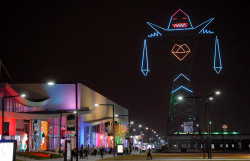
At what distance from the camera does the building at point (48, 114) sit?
70438mm

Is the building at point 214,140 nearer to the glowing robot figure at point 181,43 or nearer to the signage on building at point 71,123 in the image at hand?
the glowing robot figure at point 181,43

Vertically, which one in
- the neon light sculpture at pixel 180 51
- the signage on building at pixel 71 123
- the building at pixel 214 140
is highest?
the neon light sculpture at pixel 180 51

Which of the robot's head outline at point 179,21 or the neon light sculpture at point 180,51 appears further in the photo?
the neon light sculpture at point 180,51

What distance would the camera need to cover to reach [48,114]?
7588cm

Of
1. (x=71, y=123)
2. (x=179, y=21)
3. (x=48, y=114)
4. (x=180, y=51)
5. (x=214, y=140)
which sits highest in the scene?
(x=179, y=21)

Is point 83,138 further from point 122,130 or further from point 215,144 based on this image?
point 215,144

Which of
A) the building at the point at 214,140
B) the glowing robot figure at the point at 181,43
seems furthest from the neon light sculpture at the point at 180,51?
the building at the point at 214,140

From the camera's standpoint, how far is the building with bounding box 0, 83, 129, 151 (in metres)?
70.4

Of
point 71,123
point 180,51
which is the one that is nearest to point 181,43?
point 180,51

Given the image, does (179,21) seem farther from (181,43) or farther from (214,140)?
(214,140)

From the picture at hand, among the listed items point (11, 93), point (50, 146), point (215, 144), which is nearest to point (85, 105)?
point (50, 146)

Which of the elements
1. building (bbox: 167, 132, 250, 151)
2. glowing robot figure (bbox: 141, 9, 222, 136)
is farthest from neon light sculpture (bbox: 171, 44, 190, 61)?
building (bbox: 167, 132, 250, 151)

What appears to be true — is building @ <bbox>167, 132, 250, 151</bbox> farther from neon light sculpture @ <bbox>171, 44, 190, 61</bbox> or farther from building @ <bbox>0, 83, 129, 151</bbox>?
neon light sculpture @ <bbox>171, 44, 190, 61</bbox>

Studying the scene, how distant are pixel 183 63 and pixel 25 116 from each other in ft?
114
